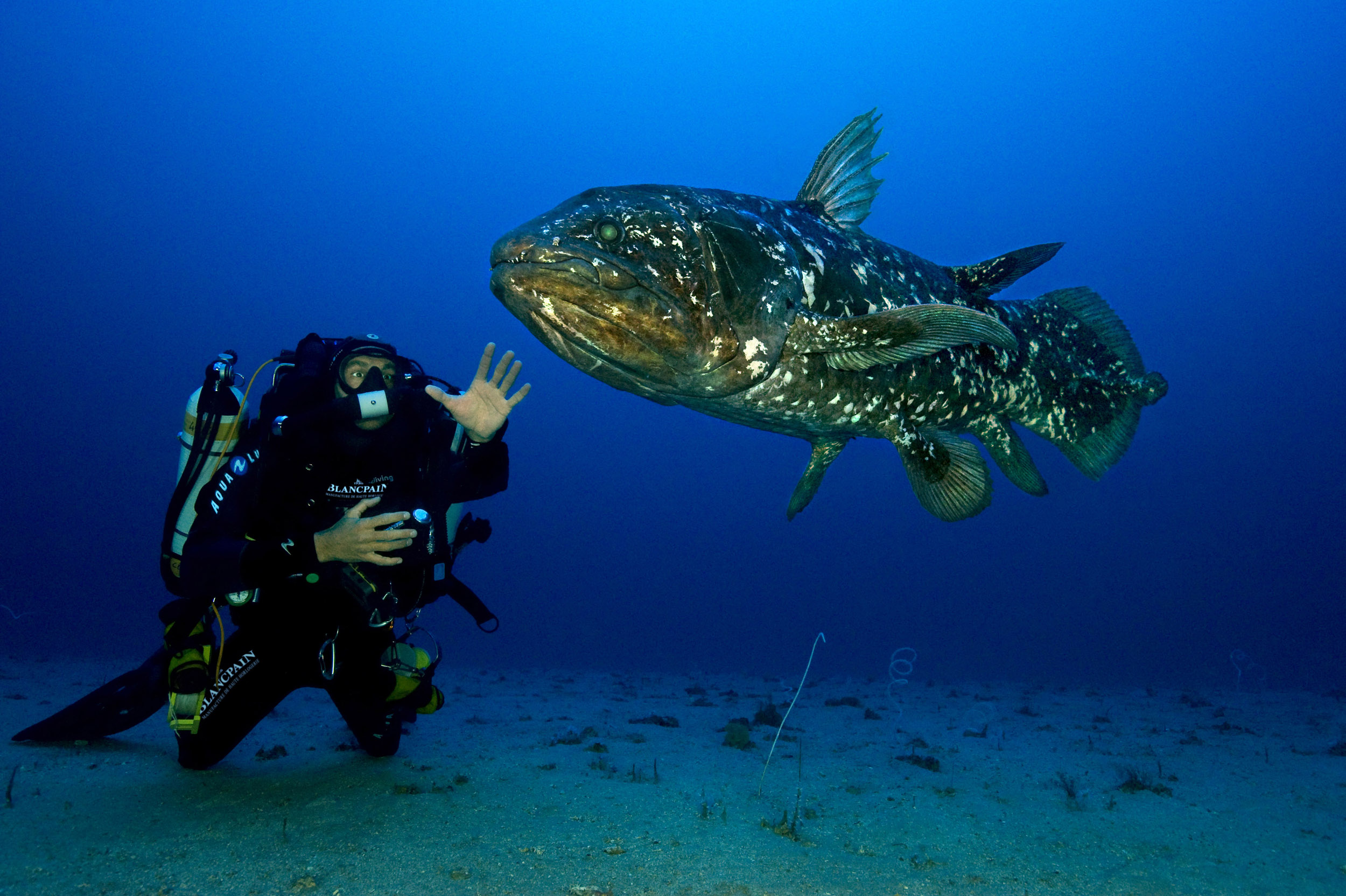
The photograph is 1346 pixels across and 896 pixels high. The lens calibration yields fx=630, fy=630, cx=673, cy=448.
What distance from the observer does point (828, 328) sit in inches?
132

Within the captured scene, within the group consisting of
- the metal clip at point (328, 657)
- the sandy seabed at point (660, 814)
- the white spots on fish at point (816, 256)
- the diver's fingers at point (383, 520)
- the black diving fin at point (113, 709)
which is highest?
the white spots on fish at point (816, 256)

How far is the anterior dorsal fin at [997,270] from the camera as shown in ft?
15.7

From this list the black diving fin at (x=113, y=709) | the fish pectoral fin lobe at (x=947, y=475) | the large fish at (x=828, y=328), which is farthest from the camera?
the black diving fin at (x=113, y=709)

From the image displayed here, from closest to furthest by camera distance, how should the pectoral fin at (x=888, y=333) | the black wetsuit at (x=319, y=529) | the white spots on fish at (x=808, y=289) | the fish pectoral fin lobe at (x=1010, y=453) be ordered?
1. the pectoral fin at (x=888, y=333)
2. the white spots on fish at (x=808, y=289)
3. the black wetsuit at (x=319, y=529)
4. the fish pectoral fin lobe at (x=1010, y=453)

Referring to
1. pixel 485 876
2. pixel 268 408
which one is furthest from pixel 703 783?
pixel 268 408

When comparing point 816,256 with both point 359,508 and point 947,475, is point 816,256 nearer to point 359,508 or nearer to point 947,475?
point 947,475

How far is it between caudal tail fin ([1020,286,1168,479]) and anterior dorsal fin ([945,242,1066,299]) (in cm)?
34

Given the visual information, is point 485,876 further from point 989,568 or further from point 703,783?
point 989,568

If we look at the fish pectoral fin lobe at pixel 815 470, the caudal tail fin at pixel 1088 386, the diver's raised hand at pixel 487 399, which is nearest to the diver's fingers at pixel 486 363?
the diver's raised hand at pixel 487 399

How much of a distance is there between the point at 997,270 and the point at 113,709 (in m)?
7.62

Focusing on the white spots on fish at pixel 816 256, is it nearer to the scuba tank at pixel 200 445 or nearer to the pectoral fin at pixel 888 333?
the pectoral fin at pixel 888 333

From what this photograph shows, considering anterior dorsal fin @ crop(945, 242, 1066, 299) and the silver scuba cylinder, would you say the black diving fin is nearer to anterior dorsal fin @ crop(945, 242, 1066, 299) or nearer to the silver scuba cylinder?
the silver scuba cylinder

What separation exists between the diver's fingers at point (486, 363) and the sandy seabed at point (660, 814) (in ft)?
8.31

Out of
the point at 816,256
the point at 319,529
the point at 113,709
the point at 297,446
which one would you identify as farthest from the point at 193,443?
the point at 816,256
